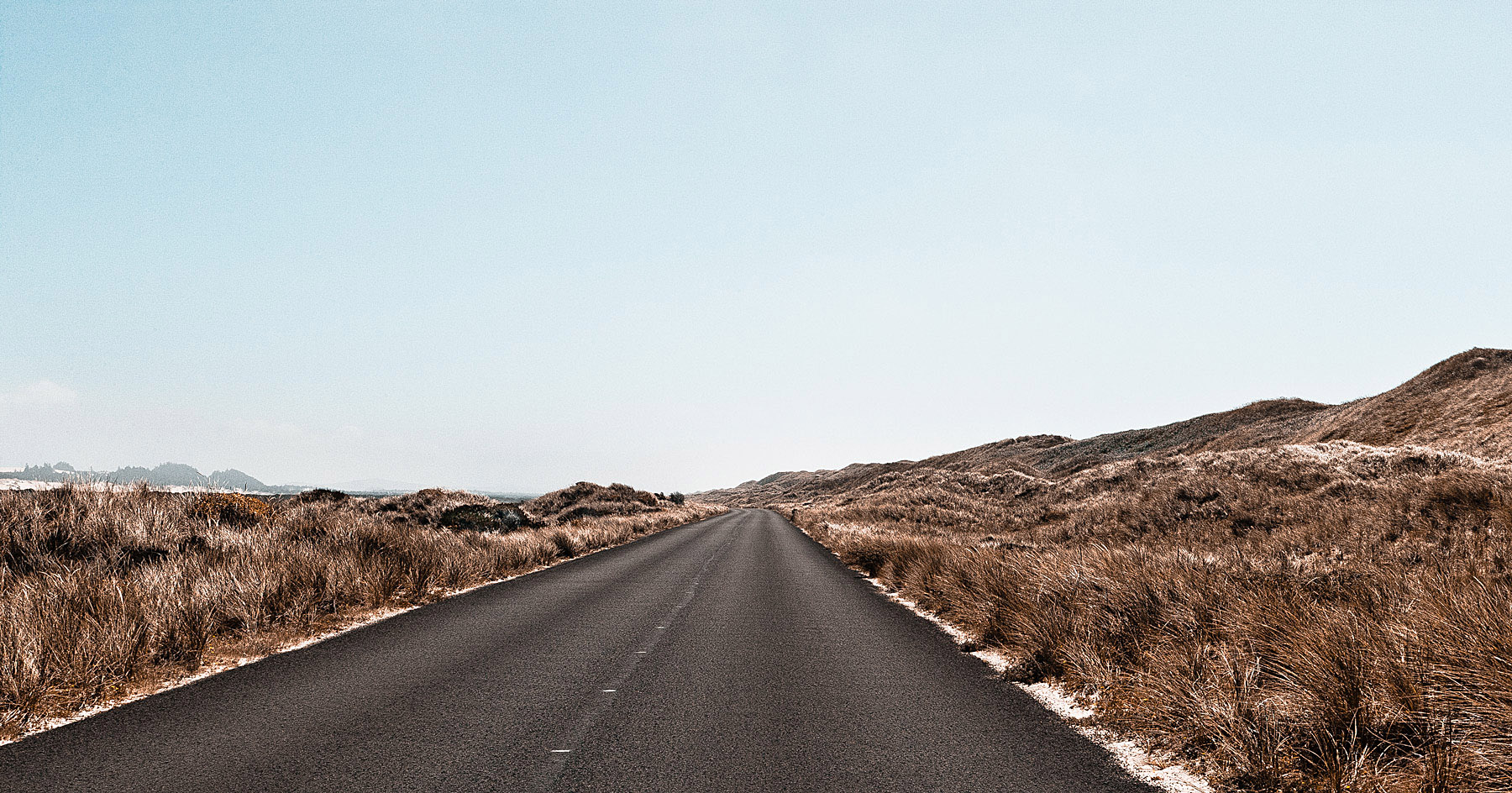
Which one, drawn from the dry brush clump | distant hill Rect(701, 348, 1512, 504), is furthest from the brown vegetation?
distant hill Rect(701, 348, 1512, 504)

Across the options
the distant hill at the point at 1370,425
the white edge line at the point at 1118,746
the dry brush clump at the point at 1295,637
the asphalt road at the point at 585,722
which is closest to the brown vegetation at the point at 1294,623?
the dry brush clump at the point at 1295,637

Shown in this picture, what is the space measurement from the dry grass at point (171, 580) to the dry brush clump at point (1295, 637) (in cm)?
870

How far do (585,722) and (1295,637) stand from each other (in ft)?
19.6

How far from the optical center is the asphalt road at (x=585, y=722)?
4391 mm

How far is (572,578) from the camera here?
16281 mm

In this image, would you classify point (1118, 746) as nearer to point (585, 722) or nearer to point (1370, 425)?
point (585, 722)

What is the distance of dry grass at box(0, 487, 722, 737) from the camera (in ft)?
20.8

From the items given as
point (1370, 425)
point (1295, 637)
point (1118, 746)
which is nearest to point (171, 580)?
point (1118, 746)

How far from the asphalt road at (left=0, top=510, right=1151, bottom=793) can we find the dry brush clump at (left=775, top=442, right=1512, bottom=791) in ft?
2.54

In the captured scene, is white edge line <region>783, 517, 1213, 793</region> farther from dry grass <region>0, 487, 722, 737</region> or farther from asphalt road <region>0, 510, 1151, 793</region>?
dry grass <region>0, 487, 722, 737</region>

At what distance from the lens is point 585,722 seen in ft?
18.1

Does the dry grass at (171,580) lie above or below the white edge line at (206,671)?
above

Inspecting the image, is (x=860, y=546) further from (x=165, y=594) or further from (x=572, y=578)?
(x=165, y=594)

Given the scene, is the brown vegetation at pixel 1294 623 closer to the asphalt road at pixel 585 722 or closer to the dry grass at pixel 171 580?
the asphalt road at pixel 585 722
